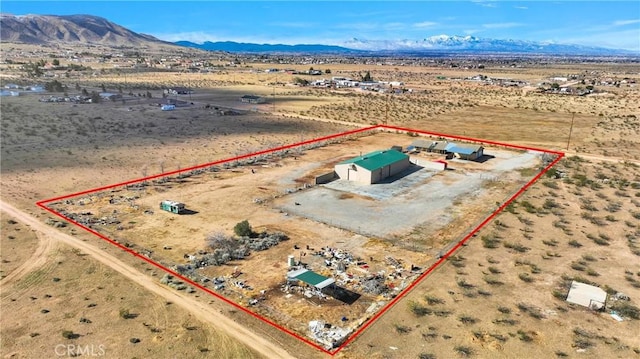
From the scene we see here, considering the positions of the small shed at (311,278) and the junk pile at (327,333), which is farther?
the small shed at (311,278)

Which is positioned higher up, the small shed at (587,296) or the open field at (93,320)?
the small shed at (587,296)

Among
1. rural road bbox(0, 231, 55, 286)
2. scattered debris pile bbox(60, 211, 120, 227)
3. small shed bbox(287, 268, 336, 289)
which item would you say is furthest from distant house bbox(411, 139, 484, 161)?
rural road bbox(0, 231, 55, 286)

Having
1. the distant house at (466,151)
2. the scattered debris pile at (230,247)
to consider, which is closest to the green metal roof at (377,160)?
the distant house at (466,151)

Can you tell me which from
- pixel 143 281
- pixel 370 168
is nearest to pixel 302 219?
pixel 370 168

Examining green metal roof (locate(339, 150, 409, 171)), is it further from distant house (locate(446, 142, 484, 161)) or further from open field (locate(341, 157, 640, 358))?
open field (locate(341, 157, 640, 358))

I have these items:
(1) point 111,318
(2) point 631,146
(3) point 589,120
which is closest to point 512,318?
(1) point 111,318

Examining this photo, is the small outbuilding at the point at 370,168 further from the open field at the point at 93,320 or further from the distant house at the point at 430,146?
the open field at the point at 93,320
